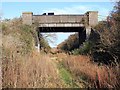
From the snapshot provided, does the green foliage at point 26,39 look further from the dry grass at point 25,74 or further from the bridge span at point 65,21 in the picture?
the dry grass at point 25,74

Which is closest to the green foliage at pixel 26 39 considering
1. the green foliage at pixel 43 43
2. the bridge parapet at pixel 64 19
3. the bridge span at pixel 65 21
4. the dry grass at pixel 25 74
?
the bridge parapet at pixel 64 19

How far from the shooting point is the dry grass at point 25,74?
8.69 metres

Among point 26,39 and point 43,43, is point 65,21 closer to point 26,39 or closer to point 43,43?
point 43,43

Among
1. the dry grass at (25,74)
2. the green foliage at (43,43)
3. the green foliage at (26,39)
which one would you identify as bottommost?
the green foliage at (43,43)

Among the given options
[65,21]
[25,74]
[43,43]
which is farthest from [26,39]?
[25,74]

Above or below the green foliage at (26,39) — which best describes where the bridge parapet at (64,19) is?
above

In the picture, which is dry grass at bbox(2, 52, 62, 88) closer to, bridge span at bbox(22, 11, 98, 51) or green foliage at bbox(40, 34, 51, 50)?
bridge span at bbox(22, 11, 98, 51)

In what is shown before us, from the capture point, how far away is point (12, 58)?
9328mm

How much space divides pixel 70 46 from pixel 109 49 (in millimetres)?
27413

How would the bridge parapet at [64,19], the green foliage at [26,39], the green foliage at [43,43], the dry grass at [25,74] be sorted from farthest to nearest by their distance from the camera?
the green foliage at [43,43] < the bridge parapet at [64,19] < the green foliage at [26,39] < the dry grass at [25,74]

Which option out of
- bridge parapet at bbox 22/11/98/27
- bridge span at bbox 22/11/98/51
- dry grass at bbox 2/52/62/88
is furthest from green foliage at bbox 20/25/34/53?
dry grass at bbox 2/52/62/88

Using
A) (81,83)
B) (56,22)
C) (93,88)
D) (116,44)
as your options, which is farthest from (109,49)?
(56,22)

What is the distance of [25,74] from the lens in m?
8.94

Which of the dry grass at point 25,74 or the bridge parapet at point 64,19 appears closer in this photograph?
the dry grass at point 25,74
